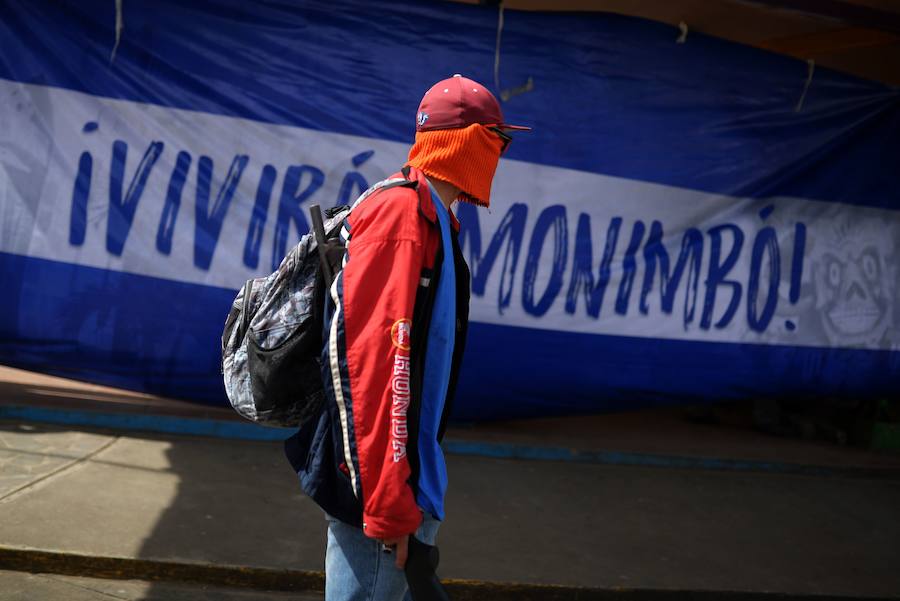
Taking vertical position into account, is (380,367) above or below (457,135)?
below

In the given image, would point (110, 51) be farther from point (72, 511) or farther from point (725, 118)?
point (725, 118)

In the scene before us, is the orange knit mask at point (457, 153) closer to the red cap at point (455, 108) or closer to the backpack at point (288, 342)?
the red cap at point (455, 108)

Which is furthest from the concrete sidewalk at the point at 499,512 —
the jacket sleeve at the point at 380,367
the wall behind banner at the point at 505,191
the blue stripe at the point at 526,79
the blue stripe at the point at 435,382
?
the jacket sleeve at the point at 380,367

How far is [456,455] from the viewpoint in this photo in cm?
604

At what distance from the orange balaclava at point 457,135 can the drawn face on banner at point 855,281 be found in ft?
15.5

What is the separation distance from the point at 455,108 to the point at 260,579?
2.49 metres

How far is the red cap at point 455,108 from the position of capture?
2.36 m

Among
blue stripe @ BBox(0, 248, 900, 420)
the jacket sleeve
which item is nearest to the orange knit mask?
the jacket sleeve

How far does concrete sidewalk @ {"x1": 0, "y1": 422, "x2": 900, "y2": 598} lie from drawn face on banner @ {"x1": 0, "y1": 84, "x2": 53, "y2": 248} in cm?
118

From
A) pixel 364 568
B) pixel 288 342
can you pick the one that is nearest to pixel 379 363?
pixel 288 342

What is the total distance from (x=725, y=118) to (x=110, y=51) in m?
3.74

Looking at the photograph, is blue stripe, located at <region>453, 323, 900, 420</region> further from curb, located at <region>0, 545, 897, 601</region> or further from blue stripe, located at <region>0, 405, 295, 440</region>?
curb, located at <region>0, 545, 897, 601</region>

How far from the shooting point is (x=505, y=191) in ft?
19.7

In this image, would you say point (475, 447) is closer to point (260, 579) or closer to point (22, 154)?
point (260, 579)
